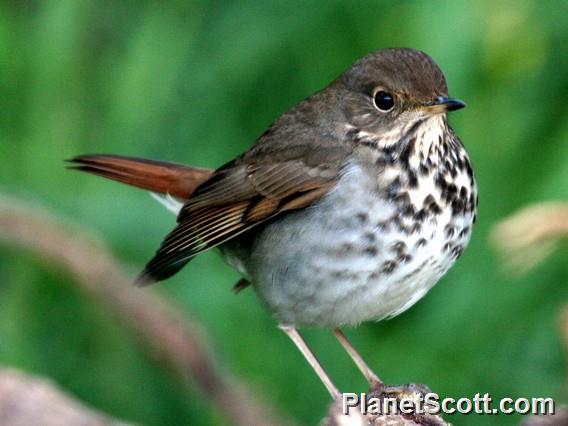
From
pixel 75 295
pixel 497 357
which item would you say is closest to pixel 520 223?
pixel 497 357

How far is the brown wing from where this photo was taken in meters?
4.12

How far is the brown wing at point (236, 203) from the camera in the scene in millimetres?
4125

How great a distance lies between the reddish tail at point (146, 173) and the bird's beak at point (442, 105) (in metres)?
1.00

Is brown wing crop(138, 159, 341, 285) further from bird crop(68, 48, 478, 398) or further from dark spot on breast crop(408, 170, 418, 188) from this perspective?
dark spot on breast crop(408, 170, 418, 188)

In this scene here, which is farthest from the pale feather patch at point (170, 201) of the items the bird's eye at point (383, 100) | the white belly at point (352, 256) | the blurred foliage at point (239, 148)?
the bird's eye at point (383, 100)

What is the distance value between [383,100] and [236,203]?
2.04 feet

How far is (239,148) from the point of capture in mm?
5281

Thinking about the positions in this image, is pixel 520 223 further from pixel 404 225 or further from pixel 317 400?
pixel 317 400

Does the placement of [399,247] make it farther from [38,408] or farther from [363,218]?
[38,408]

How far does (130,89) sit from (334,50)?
2.87ft

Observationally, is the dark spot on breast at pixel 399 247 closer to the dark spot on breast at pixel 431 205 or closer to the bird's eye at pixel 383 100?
the dark spot on breast at pixel 431 205

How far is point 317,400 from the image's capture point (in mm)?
4809

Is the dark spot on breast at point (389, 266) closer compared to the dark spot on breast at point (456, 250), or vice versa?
the dark spot on breast at point (389, 266)

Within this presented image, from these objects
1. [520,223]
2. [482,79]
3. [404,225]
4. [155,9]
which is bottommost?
[520,223]
